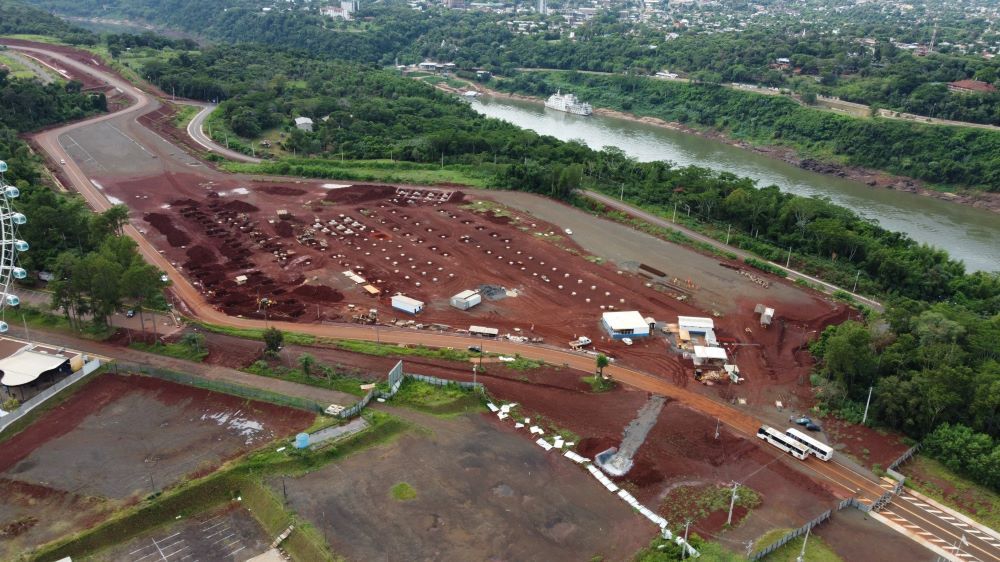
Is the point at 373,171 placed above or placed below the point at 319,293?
above

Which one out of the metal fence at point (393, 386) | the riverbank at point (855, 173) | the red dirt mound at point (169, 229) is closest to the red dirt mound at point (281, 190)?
the red dirt mound at point (169, 229)

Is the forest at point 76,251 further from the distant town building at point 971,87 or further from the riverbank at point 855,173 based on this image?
the distant town building at point 971,87

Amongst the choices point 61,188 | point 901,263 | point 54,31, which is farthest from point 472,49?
point 901,263

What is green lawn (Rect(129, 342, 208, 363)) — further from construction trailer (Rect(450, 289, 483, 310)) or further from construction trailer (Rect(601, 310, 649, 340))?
construction trailer (Rect(601, 310, 649, 340))

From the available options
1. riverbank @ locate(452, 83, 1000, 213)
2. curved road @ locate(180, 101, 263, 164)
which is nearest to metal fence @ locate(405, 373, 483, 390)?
curved road @ locate(180, 101, 263, 164)

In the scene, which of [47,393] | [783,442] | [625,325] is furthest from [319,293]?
[783,442]

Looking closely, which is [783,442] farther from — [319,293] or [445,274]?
[319,293]
